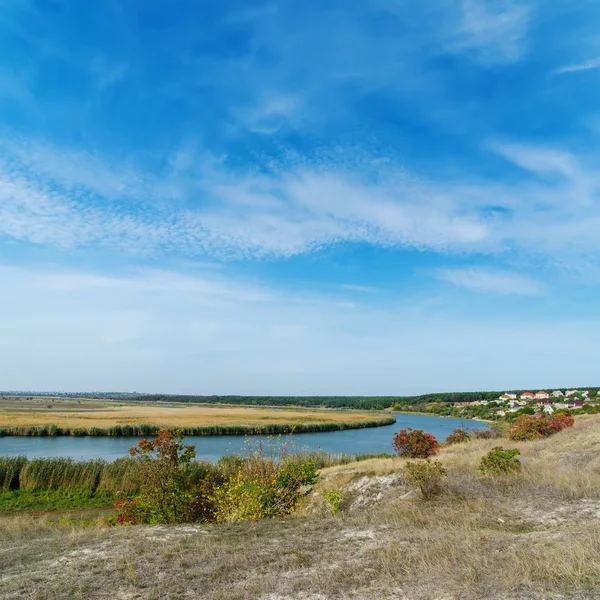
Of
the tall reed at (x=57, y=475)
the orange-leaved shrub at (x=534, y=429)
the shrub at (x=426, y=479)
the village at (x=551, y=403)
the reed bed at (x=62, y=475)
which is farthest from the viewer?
the village at (x=551, y=403)

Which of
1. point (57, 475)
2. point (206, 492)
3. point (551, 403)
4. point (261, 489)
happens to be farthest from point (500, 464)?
point (551, 403)

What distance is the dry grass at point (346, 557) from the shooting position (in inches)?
177

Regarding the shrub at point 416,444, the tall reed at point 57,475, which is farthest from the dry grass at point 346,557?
the shrub at point 416,444

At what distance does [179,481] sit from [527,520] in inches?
270

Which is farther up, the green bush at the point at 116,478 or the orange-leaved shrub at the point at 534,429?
the orange-leaved shrub at the point at 534,429

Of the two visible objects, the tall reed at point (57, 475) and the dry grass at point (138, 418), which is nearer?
the tall reed at point (57, 475)

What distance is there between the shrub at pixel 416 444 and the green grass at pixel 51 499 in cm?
1801

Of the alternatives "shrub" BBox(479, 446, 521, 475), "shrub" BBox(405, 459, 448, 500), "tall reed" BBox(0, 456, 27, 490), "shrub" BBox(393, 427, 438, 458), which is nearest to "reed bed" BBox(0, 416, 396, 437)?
"shrub" BBox(393, 427, 438, 458)

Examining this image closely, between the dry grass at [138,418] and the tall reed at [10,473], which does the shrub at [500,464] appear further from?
the dry grass at [138,418]

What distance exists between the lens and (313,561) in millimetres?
5480

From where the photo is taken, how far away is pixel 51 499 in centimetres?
2212

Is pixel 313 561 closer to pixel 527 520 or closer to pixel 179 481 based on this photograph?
pixel 527 520

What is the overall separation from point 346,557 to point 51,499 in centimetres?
2214

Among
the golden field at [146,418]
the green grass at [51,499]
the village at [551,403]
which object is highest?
the green grass at [51,499]
